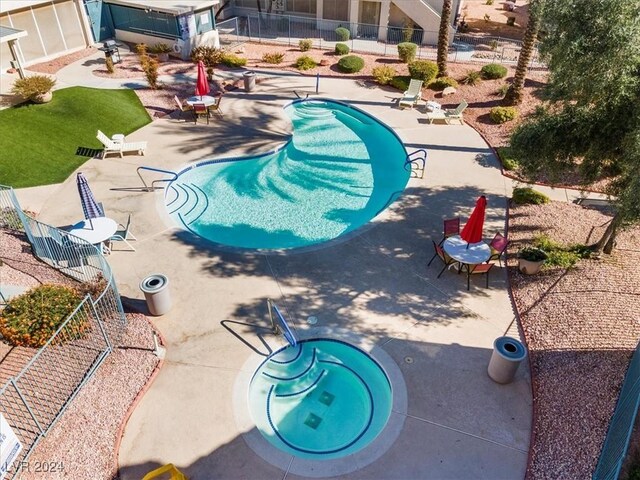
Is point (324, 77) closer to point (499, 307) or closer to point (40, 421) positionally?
point (499, 307)

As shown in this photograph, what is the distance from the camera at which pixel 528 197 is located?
16.6m

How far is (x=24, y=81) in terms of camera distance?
21.7m

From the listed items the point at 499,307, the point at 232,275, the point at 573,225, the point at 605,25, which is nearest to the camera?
the point at 605,25

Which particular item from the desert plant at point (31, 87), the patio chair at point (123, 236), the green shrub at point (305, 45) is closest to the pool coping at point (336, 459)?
the patio chair at point (123, 236)

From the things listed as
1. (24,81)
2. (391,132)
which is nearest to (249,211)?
(391,132)

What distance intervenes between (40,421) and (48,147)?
1401cm

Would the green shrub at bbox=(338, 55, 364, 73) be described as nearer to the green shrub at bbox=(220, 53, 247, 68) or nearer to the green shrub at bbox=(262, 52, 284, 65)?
the green shrub at bbox=(262, 52, 284, 65)

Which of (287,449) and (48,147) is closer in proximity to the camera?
(287,449)

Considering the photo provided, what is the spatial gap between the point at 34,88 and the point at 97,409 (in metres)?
18.0

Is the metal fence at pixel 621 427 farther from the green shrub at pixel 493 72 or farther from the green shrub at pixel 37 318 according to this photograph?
the green shrub at pixel 493 72

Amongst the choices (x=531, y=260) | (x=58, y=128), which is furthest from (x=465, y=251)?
(x=58, y=128)

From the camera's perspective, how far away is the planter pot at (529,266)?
1330 cm

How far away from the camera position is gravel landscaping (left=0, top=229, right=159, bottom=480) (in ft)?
29.3

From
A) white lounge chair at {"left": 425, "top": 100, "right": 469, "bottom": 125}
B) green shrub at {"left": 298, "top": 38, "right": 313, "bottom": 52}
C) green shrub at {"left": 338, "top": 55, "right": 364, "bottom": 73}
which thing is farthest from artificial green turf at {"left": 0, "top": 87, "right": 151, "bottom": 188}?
white lounge chair at {"left": 425, "top": 100, "right": 469, "bottom": 125}
